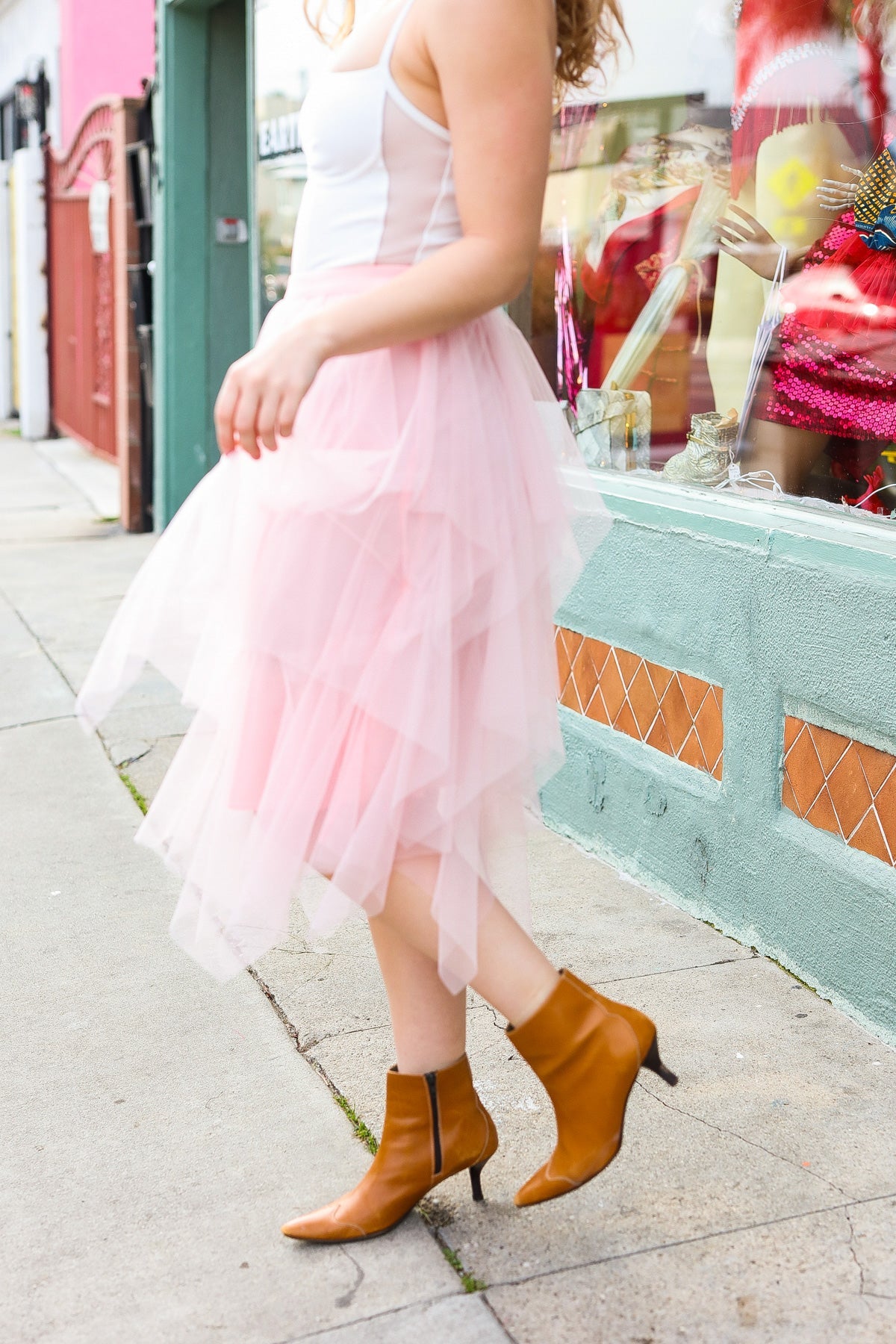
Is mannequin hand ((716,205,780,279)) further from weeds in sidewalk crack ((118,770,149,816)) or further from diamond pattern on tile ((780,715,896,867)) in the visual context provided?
weeds in sidewalk crack ((118,770,149,816))

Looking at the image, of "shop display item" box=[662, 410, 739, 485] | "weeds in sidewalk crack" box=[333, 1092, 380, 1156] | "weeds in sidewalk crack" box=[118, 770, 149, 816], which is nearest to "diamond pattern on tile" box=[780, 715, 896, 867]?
"shop display item" box=[662, 410, 739, 485]

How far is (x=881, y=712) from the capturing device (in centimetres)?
267

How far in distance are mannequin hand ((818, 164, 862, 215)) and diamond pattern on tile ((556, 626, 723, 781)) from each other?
3.39 feet

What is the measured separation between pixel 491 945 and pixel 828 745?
Answer: 3.97 ft

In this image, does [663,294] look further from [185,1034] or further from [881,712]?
[185,1034]

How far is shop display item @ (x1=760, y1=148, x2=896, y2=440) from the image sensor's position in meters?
2.93

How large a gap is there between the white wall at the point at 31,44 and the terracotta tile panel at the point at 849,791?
14196mm

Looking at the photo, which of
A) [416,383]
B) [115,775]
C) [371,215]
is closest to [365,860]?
[416,383]

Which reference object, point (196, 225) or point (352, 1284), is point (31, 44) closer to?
point (196, 225)

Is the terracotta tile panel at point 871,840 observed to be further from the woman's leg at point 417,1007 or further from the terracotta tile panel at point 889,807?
the woman's leg at point 417,1007

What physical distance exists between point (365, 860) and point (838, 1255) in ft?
2.98

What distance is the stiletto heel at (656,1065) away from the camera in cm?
197

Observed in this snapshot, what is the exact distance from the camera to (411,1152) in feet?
6.70

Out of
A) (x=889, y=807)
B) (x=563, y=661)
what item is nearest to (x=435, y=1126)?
(x=889, y=807)
